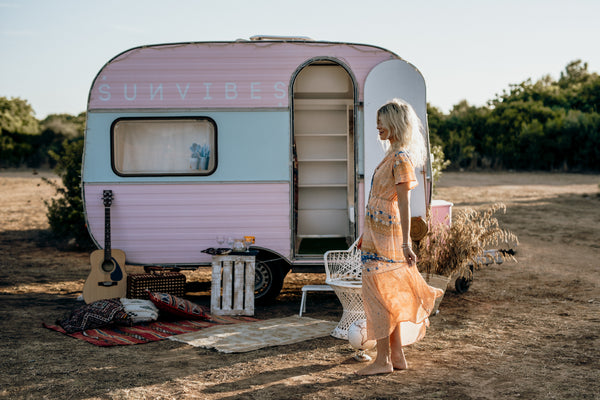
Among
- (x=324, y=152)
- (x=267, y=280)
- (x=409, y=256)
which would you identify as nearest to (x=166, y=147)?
(x=267, y=280)

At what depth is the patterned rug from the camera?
5.52m

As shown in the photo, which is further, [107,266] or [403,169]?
[107,266]

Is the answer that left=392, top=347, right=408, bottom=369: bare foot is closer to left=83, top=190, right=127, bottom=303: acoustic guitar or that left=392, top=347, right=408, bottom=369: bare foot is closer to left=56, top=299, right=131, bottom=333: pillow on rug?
left=56, top=299, right=131, bottom=333: pillow on rug

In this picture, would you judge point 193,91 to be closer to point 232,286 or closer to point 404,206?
point 232,286

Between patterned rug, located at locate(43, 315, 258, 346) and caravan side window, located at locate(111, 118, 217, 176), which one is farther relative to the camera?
caravan side window, located at locate(111, 118, 217, 176)

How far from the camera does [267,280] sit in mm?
7004

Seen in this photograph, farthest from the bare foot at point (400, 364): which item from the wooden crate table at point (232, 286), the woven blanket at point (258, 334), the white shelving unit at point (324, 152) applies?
the white shelving unit at point (324, 152)

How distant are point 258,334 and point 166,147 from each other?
245cm

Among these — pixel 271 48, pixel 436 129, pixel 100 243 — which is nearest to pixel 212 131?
pixel 271 48

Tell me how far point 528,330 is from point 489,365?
119cm

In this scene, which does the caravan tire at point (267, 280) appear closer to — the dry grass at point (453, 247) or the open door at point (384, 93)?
the open door at point (384, 93)

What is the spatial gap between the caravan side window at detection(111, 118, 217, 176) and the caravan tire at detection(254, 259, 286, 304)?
1.21 meters

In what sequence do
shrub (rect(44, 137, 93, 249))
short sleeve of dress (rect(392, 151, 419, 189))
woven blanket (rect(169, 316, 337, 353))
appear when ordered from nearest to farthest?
short sleeve of dress (rect(392, 151, 419, 189)) → woven blanket (rect(169, 316, 337, 353)) → shrub (rect(44, 137, 93, 249))

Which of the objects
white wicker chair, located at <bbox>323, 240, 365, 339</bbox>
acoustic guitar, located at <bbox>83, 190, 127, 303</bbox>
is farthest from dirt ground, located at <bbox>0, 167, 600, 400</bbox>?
acoustic guitar, located at <bbox>83, 190, 127, 303</bbox>
